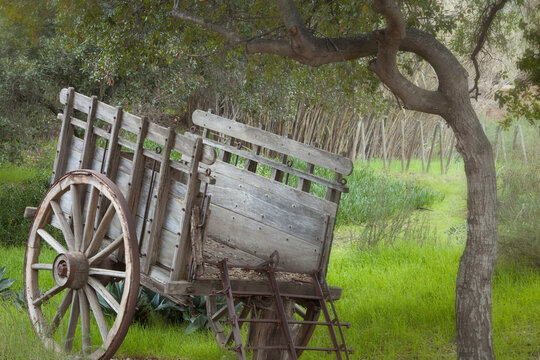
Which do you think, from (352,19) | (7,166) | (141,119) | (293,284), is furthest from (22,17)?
(7,166)

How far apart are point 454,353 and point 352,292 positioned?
64.5 inches

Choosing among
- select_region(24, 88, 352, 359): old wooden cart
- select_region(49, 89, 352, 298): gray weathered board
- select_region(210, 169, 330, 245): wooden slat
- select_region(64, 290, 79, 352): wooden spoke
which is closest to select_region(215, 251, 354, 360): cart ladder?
select_region(24, 88, 352, 359): old wooden cart

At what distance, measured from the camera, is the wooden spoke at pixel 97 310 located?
13.0 ft

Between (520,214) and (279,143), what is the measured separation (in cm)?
388

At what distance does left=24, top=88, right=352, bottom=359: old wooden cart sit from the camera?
147 inches

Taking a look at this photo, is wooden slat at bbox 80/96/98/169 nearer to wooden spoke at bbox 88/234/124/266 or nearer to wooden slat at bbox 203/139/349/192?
wooden spoke at bbox 88/234/124/266

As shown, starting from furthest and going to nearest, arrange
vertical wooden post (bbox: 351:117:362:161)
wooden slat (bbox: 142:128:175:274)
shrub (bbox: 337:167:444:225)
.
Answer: vertical wooden post (bbox: 351:117:362:161), shrub (bbox: 337:167:444:225), wooden slat (bbox: 142:128:175:274)

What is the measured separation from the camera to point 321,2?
18.4 ft

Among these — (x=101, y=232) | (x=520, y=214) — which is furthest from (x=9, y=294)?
(x=520, y=214)

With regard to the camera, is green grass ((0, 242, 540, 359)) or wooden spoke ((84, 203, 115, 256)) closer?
wooden spoke ((84, 203, 115, 256))

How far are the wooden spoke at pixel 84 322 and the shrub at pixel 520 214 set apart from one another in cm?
483

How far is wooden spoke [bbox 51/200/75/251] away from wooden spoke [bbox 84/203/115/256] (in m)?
0.18

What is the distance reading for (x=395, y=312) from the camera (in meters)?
5.92

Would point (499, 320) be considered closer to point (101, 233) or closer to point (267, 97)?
point (101, 233)
